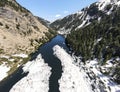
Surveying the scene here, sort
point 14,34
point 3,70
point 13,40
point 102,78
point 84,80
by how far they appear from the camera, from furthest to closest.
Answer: point 14,34 < point 13,40 < point 3,70 < point 102,78 < point 84,80

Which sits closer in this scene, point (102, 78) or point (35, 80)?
point (35, 80)

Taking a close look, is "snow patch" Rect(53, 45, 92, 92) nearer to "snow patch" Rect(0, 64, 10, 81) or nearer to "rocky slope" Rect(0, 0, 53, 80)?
"snow patch" Rect(0, 64, 10, 81)

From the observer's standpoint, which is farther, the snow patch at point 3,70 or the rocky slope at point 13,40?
the rocky slope at point 13,40

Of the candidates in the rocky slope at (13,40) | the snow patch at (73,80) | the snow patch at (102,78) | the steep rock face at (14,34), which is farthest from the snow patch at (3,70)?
the snow patch at (102,78)

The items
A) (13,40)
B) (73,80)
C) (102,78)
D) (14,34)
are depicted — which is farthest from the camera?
(14,34)

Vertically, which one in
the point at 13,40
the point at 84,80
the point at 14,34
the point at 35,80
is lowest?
the point at 35,80

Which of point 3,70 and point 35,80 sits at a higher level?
point 3,70

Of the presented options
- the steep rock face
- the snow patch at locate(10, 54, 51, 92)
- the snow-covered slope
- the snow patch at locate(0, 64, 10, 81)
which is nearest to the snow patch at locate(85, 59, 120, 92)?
the snow-covered slope

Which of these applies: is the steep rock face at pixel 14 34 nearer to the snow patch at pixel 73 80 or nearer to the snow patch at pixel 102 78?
the snow patch at pixel 73 80

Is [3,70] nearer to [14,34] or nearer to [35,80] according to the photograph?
[35,80]

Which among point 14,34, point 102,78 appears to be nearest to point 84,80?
point 102,78
